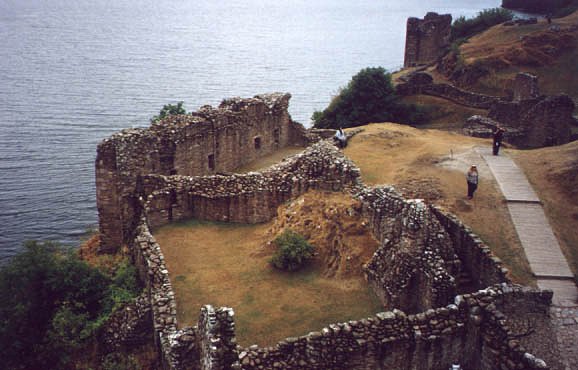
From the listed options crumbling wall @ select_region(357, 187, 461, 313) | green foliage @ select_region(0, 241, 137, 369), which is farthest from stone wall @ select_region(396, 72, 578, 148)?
green foliage @ select_region(0, 241, 137, 369)

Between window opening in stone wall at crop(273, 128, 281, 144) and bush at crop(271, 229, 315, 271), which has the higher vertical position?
window opening in stone wall at crop(273, 128, 281, 144)

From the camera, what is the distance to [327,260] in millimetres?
20906

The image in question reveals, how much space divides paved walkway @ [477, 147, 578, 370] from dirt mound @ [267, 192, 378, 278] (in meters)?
4.76

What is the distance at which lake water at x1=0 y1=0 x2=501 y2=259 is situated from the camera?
145 feet

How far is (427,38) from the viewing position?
6888cm

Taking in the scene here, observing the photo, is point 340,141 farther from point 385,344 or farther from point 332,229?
point 385,344

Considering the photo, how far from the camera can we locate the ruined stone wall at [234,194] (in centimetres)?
2431

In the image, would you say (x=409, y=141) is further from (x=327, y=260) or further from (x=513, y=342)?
(x=513, y=342)

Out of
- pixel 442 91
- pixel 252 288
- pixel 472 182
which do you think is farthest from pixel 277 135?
pixel 442 91

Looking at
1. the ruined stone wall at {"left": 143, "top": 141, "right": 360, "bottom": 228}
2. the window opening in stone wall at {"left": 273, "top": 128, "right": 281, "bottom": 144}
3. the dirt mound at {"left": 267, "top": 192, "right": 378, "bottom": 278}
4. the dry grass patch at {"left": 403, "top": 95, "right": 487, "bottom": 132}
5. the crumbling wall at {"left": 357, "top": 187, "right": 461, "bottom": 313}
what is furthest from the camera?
the dry grass patch at {"left": 403, "top": 95, "right": 487, "bottom": 132}

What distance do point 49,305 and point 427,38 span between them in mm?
56339

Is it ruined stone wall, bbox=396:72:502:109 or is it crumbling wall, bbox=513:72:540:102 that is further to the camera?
ruined stone wall, bbox=396:72:502:109

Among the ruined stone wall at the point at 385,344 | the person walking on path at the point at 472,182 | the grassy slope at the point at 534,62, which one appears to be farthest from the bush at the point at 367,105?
the ruined stone wall at the point at 385,344

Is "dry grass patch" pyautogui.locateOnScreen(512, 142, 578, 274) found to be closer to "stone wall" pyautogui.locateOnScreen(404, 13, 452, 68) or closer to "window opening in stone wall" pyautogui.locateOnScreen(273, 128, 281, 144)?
"window opening in stone wall" pyautogui.locateOnScreen(273, 128, 281, 144)
